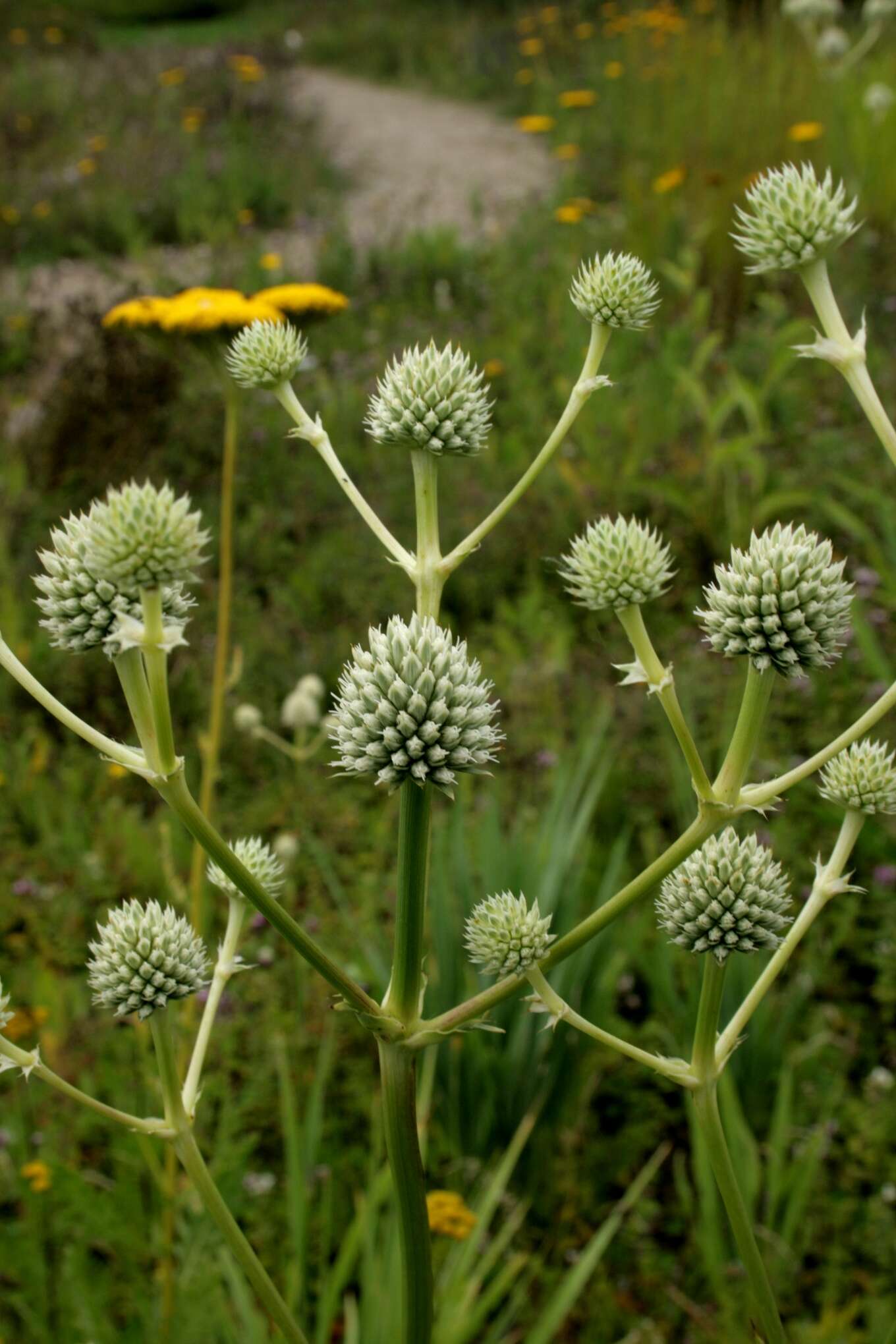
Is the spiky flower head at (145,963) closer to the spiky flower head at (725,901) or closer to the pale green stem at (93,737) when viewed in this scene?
the pale green stem at (93,737)

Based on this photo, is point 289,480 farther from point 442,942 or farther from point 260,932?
point 442,942

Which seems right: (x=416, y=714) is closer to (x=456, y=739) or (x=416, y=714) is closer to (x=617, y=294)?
(x=456, y=739)

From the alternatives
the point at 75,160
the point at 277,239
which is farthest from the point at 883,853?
the point at 75,160

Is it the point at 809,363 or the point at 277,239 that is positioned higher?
the point at 277,239

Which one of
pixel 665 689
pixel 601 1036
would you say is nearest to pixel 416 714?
pixel 665 689

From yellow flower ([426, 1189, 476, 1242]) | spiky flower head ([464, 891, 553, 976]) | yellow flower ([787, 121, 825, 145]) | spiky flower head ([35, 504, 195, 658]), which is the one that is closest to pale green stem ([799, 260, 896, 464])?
spiky flower head ([464, 891, 553, 976])

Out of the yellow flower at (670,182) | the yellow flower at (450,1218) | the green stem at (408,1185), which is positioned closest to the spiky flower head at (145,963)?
the green stem at (408,1185)

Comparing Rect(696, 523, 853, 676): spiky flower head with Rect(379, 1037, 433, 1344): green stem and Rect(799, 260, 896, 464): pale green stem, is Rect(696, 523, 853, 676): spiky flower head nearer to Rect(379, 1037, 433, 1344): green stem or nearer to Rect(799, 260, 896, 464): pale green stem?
Rect(799, 260, 896, 464): pale green stem
